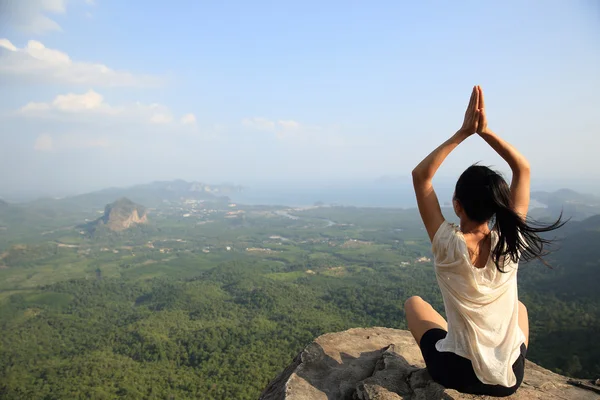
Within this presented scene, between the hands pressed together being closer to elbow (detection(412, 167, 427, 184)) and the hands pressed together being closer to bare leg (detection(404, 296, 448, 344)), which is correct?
elbow (detection(412, 167, 427, 184))

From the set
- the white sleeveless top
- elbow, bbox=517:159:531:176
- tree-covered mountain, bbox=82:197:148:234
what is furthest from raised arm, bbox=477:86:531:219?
tree-covered mountain, bbox=82:197:148:234

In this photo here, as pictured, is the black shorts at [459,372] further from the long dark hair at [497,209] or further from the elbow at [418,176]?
the elbow at [418,176]

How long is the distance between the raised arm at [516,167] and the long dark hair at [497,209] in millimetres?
193

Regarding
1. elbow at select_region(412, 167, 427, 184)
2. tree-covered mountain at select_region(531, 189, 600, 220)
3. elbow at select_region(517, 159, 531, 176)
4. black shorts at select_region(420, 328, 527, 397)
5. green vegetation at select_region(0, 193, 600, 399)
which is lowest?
green vegetation at select_region(0, 193, 600, 399)

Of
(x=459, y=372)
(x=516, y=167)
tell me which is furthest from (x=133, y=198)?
(x=516, y=167)

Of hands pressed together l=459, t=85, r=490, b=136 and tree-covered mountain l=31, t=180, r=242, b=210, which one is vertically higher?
hands pressed together l=459, t=85, r=490, b=136

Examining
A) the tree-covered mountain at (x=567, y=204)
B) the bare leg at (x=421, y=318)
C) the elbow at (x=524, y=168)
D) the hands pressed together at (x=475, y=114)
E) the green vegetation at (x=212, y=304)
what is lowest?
the green vegetation at (x=212, y=304)

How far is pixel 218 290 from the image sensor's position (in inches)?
1693

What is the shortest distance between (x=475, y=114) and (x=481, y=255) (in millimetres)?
875

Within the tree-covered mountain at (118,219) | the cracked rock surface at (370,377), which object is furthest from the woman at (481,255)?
the tree-covered mountain at (118,219)

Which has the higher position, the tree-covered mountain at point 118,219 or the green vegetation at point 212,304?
the tree-covered mountain at point 118,219

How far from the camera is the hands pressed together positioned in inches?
89.6

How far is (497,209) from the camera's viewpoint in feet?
7.05

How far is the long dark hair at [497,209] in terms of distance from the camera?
2.12m
